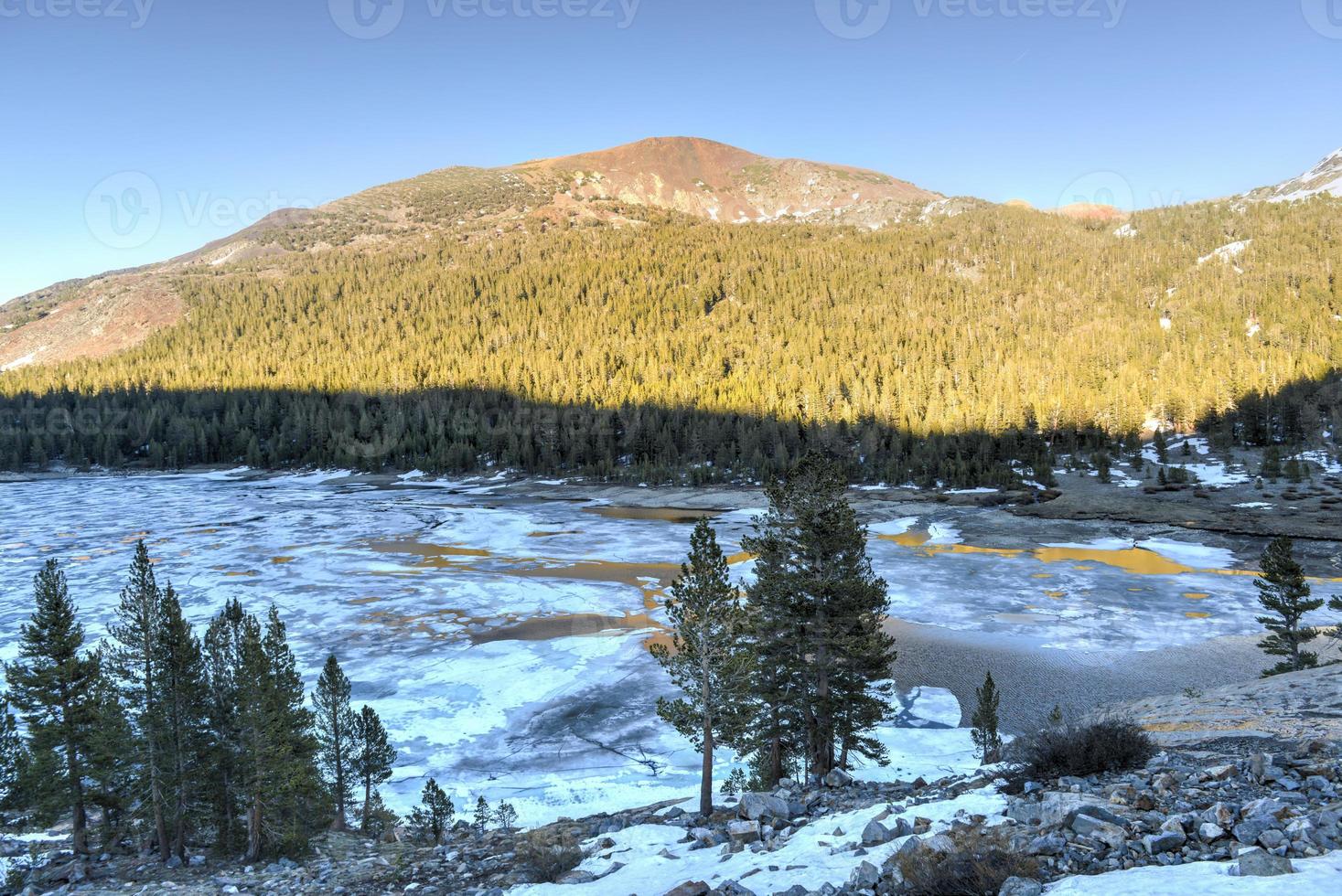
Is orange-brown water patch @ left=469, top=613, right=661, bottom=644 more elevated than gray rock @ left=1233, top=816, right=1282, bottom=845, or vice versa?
gray rock @ left=1233, top=816, right=1282, bottom=845

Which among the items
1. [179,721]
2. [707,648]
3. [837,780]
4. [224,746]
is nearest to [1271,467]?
[837,780]

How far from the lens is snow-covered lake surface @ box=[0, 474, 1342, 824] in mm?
25031

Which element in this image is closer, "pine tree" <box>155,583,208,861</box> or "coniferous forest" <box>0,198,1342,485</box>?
"pine tree" <box>155,583,208,861</box>

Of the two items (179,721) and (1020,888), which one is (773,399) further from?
(1020,888)

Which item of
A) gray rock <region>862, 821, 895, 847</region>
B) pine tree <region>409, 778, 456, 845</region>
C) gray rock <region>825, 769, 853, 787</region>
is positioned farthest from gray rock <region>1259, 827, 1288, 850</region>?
pine tree <region>409, 778, 456, 845</region>

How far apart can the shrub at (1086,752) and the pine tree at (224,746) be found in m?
20.0

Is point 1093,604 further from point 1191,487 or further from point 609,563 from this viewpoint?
point 1191,487

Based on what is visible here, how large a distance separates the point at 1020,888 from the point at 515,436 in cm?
12931

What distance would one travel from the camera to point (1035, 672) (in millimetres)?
Answer: 31266

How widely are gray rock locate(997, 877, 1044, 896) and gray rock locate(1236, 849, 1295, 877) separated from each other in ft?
5.85

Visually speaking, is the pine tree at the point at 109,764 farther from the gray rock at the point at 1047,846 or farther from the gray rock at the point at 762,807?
the gray rock at the point at 1047,846

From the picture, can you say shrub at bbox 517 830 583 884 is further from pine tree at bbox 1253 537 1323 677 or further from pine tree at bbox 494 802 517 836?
pine tree at bbox 1253 537 1323 677

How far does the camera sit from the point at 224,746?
1981 cm

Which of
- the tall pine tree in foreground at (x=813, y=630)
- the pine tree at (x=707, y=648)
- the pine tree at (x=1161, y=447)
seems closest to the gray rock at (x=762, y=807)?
the pine tree at (x=707, y=648)
